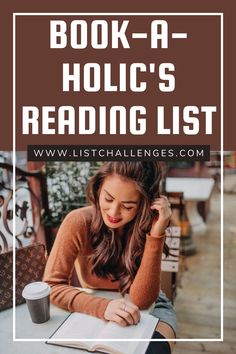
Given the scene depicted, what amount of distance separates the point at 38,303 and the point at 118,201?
504mm

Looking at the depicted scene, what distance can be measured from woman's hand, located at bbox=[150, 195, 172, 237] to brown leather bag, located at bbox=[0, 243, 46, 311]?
1.61ft

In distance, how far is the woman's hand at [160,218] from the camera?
5.73 feet

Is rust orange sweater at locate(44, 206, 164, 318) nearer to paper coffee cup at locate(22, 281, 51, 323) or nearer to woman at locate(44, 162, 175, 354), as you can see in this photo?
woman at locate(44, 162, 175, 354)

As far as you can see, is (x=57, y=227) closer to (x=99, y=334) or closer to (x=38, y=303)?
(x=38, y=303)

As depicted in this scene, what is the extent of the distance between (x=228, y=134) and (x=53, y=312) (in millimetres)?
1064

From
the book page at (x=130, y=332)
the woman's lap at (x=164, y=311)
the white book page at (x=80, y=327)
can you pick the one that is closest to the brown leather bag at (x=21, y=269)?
the white book page at (x=80, y=327)

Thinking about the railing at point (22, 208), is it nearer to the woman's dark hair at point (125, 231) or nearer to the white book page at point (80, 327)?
the woman's dark hair at point (125, 231)

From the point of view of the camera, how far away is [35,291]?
156 centimetres

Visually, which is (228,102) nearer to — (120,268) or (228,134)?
(228,134)

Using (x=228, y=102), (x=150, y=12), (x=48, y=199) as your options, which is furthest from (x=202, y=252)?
(x=150, y=12)

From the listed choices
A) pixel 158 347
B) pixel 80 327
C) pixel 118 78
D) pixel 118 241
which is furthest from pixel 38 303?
pixel 118 78

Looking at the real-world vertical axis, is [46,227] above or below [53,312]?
above

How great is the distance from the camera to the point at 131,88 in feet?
5.88

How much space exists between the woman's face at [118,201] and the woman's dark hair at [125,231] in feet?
0.06
